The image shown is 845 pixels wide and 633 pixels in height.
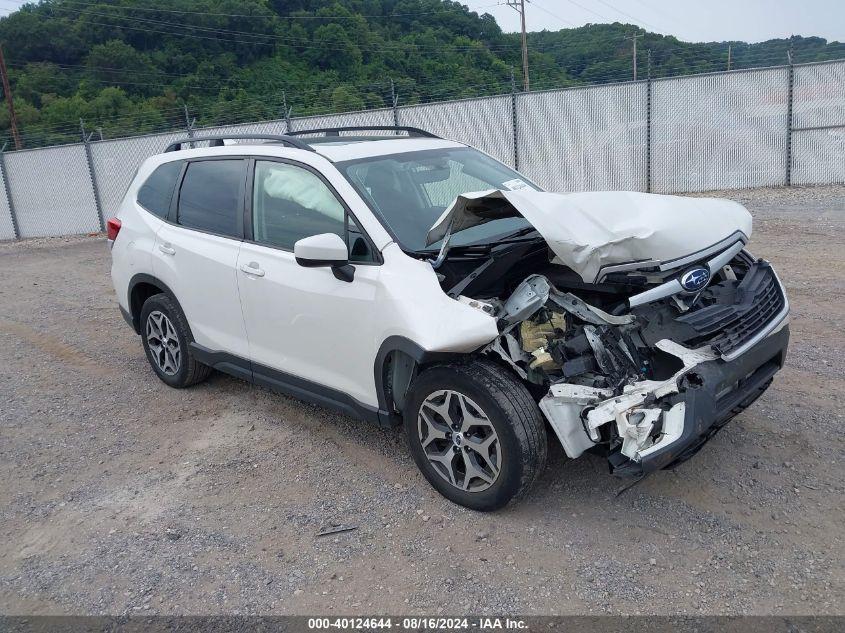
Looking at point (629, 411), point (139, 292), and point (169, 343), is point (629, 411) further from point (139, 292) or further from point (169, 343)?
point (139, 292)

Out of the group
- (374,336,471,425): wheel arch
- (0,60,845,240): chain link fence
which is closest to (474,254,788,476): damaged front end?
(374,336,471,425): wheel arch

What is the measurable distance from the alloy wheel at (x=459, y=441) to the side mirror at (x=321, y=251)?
0.87 metres

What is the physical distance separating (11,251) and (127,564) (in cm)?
1455

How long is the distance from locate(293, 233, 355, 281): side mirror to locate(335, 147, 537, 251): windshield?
32 centimetres

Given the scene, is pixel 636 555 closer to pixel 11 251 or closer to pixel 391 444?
pixel 391 444

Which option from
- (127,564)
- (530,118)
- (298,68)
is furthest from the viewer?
(298,68)

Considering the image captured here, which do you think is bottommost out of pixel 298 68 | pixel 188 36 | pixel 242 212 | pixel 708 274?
pixel 708 274

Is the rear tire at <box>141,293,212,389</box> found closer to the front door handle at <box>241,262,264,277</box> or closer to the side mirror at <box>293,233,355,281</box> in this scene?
the front door handle at <box>241,262,264,277</box>

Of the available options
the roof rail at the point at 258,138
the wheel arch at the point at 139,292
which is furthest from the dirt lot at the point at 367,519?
the roof rail at the point at 258,138

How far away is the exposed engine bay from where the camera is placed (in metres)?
3.21

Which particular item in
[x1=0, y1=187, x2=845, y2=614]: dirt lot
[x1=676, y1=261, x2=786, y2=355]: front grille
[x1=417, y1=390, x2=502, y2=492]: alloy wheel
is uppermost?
[x1=676, y1=261, x2=786, y2=355]: front grille

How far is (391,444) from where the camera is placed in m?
4.53

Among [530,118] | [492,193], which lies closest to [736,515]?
[492,193]

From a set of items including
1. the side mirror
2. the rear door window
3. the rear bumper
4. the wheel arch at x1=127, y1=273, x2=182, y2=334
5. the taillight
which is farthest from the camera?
the taillight
